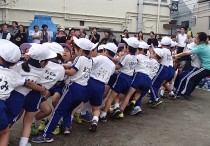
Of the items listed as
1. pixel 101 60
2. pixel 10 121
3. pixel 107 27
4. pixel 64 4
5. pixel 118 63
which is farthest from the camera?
pixel 107 27

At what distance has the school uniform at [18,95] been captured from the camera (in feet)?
11.3

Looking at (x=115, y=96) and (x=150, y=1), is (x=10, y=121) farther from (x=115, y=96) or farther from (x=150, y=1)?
(x=150, y=1)

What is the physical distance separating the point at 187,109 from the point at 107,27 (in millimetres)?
13353

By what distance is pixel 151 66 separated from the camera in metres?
6.30

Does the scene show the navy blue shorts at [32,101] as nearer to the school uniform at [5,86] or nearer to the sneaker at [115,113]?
the school uniform at [5,86]

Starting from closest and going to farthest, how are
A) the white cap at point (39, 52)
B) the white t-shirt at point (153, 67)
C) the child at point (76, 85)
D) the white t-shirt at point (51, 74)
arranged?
the white cap at point (39, 52) < the white t-shirt at point (51, 74) < the child at point (76, 85) < the white t-shirt at point (153, 67)

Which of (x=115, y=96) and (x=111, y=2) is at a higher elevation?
(x=111, y=2)

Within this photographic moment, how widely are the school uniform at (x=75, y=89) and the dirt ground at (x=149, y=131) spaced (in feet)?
1.34

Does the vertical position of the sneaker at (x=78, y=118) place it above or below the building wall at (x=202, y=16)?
below

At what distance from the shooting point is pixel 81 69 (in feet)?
14.3

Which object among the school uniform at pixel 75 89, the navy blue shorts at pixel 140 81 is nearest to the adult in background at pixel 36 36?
the navy blue shorts at pixel 140 81

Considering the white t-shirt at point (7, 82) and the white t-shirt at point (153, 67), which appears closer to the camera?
the white t-shirt at point (7, 82)

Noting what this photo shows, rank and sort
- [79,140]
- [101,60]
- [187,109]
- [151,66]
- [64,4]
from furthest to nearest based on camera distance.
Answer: [64,4], [187,109], [151,66], [101,60], [79,140]

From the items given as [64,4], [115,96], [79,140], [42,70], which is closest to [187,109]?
[115,96]
